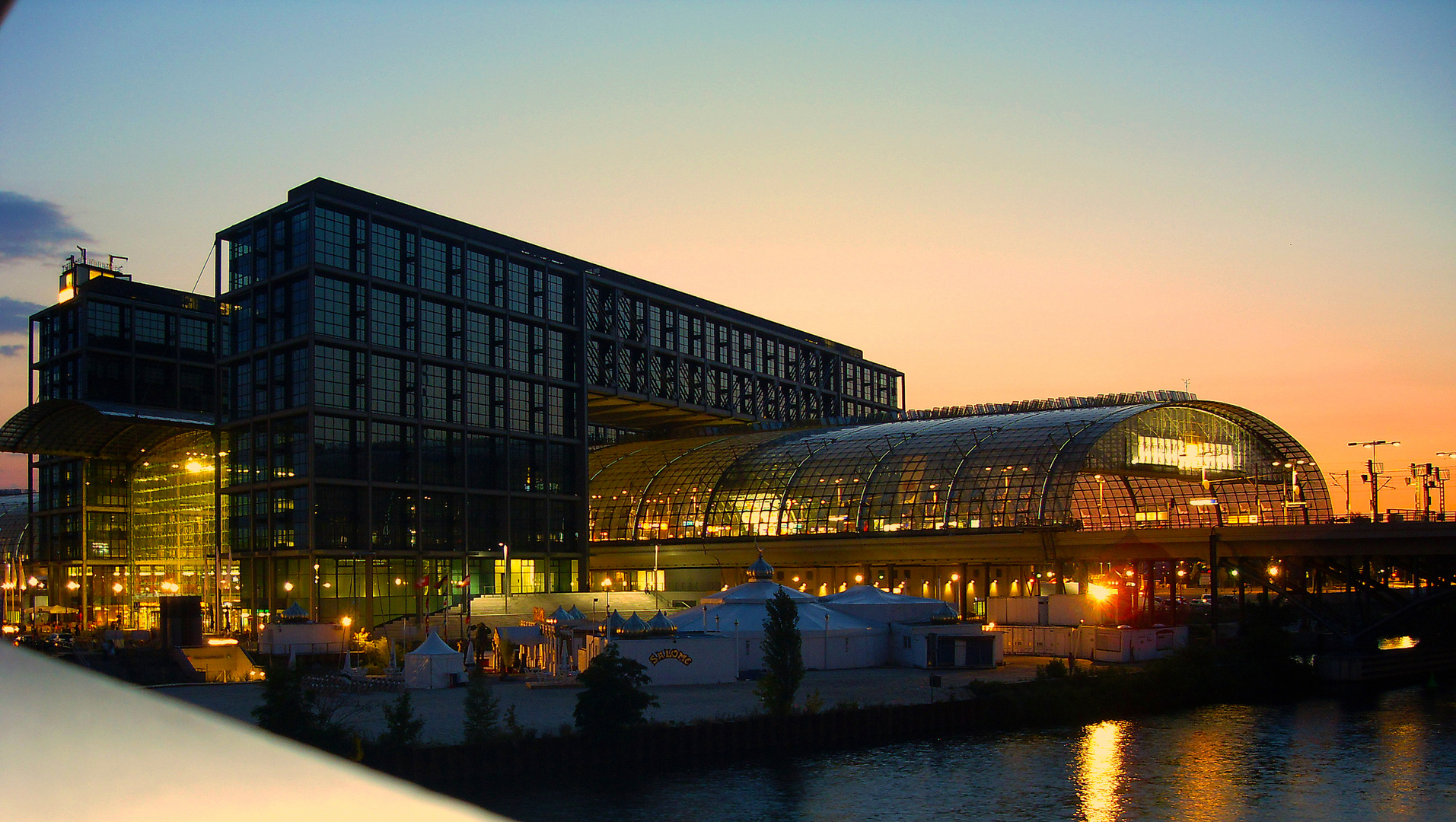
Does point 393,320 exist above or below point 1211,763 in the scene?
above

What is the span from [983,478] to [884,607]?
2491cm

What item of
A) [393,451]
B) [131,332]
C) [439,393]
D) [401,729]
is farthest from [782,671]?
[131,332]

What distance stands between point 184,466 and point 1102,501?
293 ft

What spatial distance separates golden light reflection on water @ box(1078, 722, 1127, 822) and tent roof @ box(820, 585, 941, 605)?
2548 centimetres

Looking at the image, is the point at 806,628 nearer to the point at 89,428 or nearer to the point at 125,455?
the point at 89,428

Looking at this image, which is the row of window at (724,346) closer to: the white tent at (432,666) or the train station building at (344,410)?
the train station building at (344,410)

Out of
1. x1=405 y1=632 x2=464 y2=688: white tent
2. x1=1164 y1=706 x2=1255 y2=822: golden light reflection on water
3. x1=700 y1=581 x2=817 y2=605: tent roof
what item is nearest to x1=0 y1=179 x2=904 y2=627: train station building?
x1=700 y1=581 x2=817 y2=605: tent roof

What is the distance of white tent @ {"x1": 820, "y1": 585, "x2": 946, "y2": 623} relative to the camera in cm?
8381

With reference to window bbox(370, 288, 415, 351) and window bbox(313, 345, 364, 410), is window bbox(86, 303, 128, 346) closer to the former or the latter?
window bbox(313, 345, 364, 410)

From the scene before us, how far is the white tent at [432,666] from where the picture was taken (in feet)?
214

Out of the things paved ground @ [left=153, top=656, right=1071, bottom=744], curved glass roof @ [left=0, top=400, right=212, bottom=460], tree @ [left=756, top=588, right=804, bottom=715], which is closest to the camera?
paved ground @ [left=153, top=656, right=1071, bottom=744]

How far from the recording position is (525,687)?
67062 millimetres

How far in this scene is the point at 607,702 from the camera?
48.0 metres

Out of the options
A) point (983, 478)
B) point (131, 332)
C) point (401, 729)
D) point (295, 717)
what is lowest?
point (401, 729)
